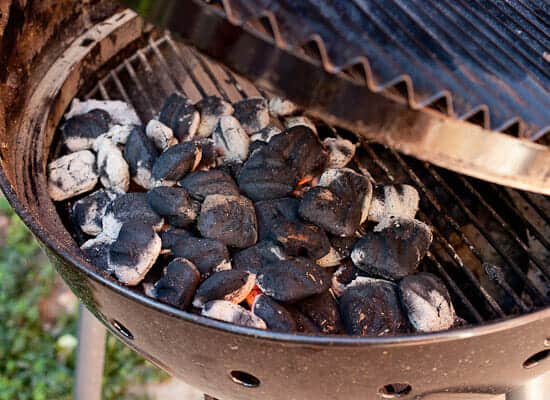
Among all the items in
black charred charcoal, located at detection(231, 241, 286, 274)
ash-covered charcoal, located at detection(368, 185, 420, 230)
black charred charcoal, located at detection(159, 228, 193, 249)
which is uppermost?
ash-covered charcoal, located at detection(368, 185, 420, 230)

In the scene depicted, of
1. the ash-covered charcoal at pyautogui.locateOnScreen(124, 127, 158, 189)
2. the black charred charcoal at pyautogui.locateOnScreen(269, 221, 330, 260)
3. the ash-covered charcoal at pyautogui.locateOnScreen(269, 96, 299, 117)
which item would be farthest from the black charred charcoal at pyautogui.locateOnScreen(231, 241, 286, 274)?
the ash-covered charcoal at pyautogui.locateOnScreen(269, 96, 299, 117)

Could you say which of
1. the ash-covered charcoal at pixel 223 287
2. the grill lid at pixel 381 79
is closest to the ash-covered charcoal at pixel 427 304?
the ash-covered charcoal at pixel 223 287

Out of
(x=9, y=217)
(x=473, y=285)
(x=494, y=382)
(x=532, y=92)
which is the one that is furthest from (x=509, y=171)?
(x=9, y=217)

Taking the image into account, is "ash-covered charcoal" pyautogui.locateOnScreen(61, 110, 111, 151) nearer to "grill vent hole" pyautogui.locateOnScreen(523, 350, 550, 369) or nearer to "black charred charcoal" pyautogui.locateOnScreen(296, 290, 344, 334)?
"black charred charcoal" pyautogui.locateOnScreen(296, 290, 344, 334)

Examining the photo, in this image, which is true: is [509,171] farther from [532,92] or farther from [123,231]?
[123,231]

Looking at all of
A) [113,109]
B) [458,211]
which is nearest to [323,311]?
[458,211]

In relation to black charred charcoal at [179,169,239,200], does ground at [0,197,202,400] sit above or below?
below
